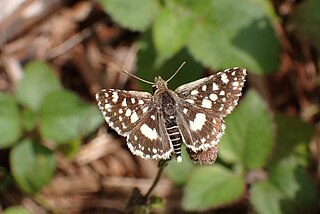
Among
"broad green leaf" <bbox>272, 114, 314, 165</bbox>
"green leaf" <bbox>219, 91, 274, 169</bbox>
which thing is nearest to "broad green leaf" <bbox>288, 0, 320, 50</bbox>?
"broad green leaf" <bbox>272, 114, 314, 165</bbox>

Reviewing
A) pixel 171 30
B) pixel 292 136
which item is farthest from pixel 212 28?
pixel 292 136

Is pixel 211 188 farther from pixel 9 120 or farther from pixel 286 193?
pixel 9 120

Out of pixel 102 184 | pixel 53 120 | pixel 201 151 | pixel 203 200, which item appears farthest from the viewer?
pixel 102 184

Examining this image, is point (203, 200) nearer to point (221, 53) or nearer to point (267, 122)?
point (267, 122)

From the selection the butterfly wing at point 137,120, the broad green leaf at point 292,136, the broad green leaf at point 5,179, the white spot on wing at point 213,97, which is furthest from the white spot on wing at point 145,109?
the broad green leaf at point 5,179

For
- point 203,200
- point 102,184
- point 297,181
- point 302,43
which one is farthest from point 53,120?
point 302,43
